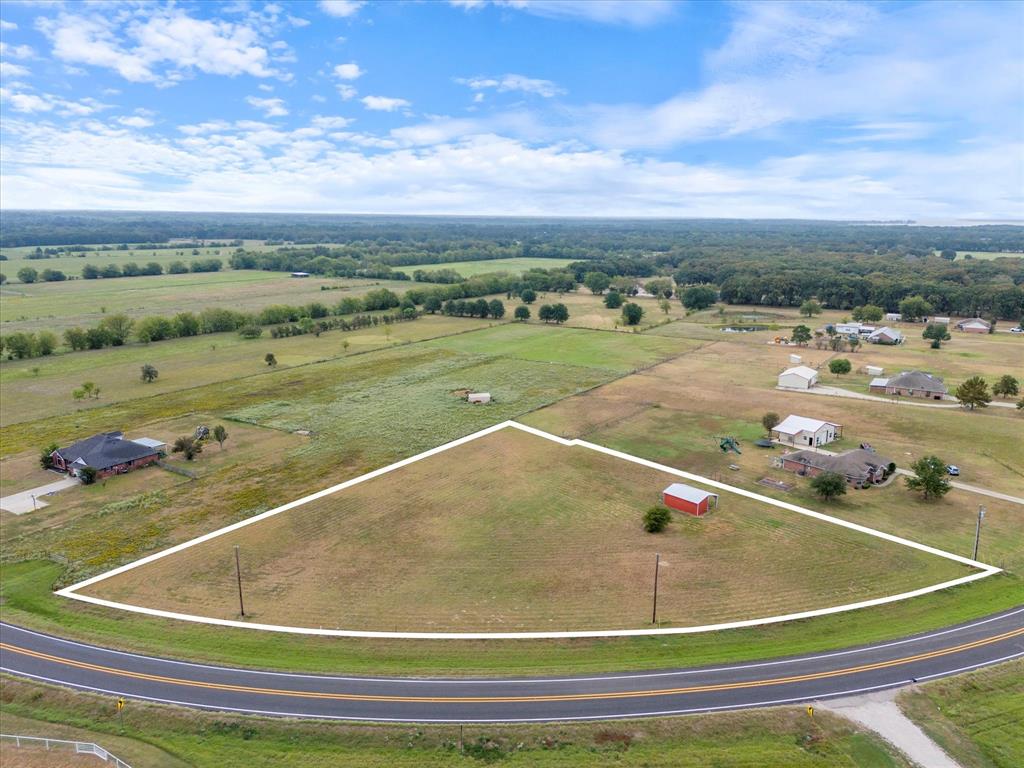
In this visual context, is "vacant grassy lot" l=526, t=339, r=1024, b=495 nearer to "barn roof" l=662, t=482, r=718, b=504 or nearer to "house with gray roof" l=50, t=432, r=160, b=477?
"barn roof" l=662, t=482, r=718, b=504

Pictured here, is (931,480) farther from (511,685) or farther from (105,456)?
(105,456)

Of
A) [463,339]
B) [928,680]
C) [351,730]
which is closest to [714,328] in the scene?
[463,339]

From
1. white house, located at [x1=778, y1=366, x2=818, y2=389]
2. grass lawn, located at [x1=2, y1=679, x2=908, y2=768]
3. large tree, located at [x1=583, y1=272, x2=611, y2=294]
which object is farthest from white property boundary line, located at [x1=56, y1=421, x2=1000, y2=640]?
large tree, located at [x1=583, y1=272, x2=611, y2=294]

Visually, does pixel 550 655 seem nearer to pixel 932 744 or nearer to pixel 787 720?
pixel 787 720

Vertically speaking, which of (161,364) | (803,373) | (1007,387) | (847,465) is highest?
(803,373)

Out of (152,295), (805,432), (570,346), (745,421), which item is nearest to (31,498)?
(745,421)
